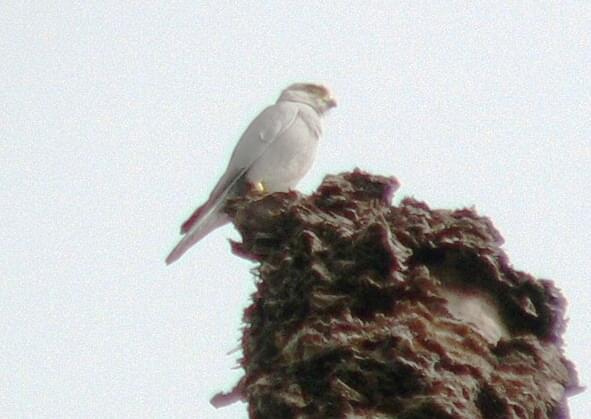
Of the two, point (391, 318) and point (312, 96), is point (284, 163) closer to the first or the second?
point (312, 96)

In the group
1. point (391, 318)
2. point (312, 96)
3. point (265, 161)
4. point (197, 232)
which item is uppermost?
point (312, 96)

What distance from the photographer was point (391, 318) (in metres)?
3.77

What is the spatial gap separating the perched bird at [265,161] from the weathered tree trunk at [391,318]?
3530 mm

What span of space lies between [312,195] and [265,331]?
63 centimetres

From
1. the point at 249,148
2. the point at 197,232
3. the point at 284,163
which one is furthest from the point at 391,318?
the point at 249,148

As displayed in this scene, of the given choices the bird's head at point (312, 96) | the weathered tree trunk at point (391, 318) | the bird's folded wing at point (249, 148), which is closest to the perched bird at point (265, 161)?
the bird's folded wing at point (249, 148)

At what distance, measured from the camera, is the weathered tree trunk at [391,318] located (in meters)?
3.52

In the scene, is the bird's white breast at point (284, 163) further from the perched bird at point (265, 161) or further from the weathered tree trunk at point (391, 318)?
Answer: the weathered tree trunk at point (391, 318)

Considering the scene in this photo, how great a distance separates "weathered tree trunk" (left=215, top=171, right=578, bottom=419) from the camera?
3.52 metres

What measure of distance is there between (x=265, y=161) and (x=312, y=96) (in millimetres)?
1208

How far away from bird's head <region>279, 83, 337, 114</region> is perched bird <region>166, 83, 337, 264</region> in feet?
1.12

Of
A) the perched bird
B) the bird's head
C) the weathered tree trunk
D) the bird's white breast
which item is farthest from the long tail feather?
the weathered tree trunk

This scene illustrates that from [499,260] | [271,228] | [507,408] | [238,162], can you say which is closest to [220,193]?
[238,162]

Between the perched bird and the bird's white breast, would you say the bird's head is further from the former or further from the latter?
the bird's white breast
